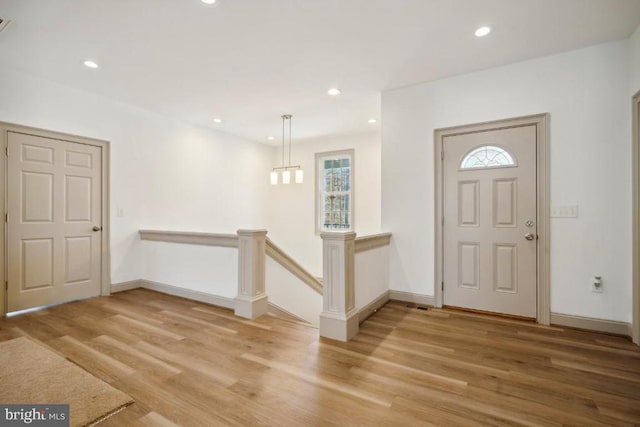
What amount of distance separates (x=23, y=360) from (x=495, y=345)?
3703 mm

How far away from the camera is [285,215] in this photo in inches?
265

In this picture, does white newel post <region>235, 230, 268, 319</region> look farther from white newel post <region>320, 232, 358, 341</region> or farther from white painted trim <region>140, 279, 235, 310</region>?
white newel post <region>320, 232, 358, 341</region>

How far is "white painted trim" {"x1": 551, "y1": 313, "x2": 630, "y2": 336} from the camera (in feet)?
8.80

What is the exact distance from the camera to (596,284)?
2.76 m

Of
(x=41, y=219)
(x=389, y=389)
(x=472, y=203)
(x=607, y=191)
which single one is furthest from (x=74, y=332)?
(x=607, y=191)

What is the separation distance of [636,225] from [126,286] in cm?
583

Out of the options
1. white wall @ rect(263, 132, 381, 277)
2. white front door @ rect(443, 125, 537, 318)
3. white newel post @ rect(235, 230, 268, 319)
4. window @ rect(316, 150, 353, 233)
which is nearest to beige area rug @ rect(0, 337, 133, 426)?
white newel post @ rect(235, 230, 268, 319)

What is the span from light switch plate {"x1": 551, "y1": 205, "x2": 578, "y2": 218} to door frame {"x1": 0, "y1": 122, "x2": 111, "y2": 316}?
5368 mm

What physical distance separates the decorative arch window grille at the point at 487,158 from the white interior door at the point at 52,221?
4.73 m

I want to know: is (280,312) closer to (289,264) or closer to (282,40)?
(289,264)

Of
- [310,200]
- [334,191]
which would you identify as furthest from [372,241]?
[310,200]

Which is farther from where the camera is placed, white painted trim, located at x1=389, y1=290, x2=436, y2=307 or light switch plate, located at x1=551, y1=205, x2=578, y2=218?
white painted trim, located at x1=389, y1=290, x2=436, y2=307

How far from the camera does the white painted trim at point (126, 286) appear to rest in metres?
4.11

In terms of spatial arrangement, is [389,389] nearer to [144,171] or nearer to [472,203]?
[472,203]
